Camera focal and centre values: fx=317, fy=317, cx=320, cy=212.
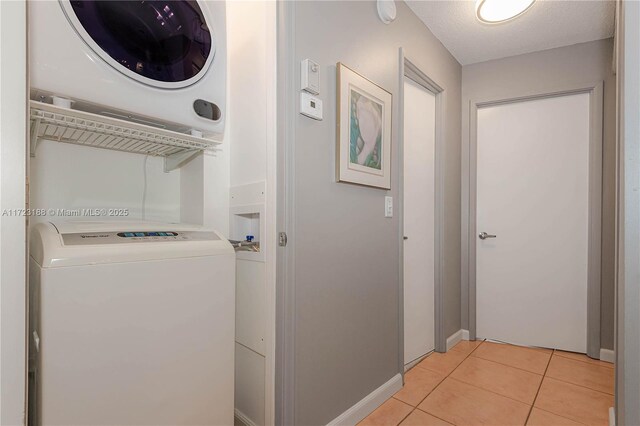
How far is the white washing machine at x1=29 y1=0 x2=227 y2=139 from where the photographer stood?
2.62ft

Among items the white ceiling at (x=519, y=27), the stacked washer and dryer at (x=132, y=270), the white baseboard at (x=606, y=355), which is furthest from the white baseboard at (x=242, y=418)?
the white baseboard at (x=606, y=355)

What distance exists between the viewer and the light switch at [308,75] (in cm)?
133

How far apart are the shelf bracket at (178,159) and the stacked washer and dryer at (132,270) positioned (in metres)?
0.20

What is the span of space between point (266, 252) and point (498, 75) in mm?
2682

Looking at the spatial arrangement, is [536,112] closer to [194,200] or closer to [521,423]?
[521,423]

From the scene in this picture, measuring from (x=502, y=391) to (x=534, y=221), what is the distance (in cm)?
143

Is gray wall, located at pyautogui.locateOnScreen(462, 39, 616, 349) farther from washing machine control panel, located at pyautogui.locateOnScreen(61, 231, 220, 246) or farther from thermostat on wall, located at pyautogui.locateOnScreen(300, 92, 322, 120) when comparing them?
washing machine control panel, located at pyautogui.locateOnScreen(61, 231, 220, 246)

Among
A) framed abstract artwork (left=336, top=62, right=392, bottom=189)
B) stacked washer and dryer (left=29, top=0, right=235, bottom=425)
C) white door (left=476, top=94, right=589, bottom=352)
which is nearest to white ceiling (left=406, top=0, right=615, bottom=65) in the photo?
white door (left=476, top=94, right=589, bottom=352)

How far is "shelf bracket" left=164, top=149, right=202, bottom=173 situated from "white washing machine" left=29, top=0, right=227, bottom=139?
6.9 inches

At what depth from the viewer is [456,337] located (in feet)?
9.05

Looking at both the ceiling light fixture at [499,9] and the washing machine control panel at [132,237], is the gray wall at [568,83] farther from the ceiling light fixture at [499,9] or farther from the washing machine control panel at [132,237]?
the washing machine control panel at [132,237]

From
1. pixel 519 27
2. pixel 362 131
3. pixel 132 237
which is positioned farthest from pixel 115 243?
pixel 519 27

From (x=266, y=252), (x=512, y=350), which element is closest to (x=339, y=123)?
(x=266, y=252)

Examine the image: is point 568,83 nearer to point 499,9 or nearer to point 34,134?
point 499,9
